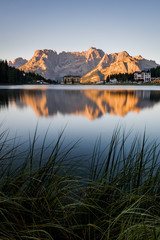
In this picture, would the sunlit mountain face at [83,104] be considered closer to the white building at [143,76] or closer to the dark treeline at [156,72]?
the white building at [143,76]

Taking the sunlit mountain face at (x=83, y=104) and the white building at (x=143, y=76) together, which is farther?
the white building at (x=143, y=76)

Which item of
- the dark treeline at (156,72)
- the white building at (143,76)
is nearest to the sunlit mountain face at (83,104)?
the white building at (143,76)

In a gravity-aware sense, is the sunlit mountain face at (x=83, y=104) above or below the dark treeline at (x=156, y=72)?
below

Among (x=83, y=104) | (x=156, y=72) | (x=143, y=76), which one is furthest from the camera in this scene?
(x=143, y=76)

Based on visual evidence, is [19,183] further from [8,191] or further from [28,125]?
[28,125]

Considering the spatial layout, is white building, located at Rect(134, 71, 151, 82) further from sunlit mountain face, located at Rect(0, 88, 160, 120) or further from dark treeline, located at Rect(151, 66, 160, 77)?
sunlit mountain face, located at Rect(0, 88, 160, 120)

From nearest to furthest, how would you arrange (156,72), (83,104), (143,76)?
(83,104)
(156,72)
(143,76)

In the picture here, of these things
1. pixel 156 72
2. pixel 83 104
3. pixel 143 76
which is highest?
pixel 156 72

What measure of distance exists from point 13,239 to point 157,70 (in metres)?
192

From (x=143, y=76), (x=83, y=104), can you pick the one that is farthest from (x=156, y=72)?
(x=83, y=104)

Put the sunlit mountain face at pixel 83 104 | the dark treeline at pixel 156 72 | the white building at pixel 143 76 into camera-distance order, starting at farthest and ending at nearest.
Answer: the white building at pixel 143 76, the dark treeline at pixel 156 72, the sunlit mountain face at pixel 83 104

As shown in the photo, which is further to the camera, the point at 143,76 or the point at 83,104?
the point at 143,76

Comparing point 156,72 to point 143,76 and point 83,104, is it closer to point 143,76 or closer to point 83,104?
point 143,76

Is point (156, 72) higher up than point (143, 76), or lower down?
higher up
